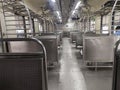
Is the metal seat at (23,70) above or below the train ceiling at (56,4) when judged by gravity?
below

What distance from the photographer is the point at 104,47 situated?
3736 millimetres

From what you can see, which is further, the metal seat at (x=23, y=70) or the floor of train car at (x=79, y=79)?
the floor of train car at (x=79, y=79)

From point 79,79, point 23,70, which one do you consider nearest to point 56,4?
point 79,79

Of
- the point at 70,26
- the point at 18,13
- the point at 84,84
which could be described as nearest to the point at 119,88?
the point at 84,84

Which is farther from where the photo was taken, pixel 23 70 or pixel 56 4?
pixel 56 4

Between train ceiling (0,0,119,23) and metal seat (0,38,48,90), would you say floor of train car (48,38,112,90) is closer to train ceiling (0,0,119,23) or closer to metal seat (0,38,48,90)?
metal seat (0,38,48,90)

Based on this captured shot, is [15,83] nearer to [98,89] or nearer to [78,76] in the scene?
[98,89]

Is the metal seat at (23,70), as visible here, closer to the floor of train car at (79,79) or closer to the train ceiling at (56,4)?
the floor of train car at (79,79)

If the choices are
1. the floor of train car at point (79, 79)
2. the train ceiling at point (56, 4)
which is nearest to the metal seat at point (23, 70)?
the floor of train car at point (79, 79)

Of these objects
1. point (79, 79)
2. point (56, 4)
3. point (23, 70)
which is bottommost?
point (79, 79)

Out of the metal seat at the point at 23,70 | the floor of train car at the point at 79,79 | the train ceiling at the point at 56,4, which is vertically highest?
the train ceiling at the point at 56,4

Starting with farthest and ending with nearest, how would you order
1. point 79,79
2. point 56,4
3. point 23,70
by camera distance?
point 56,4 → point 79,79 → point 23,70

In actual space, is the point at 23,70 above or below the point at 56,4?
below

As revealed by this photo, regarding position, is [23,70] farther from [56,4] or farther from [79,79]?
[56,4]
